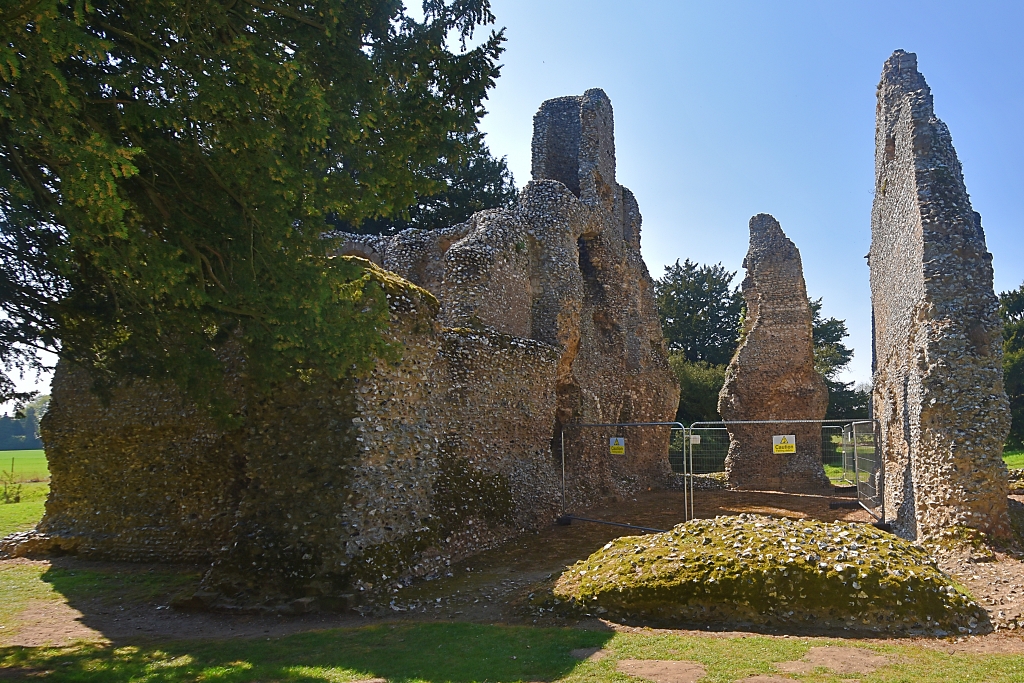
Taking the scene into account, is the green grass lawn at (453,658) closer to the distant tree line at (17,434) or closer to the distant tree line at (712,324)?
the distant tree line at (712,324)

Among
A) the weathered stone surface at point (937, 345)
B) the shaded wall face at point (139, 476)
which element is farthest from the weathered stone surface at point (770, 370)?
the shaded wall face at point (139, 476)

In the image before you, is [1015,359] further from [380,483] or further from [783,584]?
[380,483]

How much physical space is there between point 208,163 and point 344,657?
462 cm

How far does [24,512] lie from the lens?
18.8 metres

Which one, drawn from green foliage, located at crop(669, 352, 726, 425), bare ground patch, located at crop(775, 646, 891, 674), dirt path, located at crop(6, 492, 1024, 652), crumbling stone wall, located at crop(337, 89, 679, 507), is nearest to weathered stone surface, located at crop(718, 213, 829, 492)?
crumbling stone wall, located at crop(337, 89, 679, 507)

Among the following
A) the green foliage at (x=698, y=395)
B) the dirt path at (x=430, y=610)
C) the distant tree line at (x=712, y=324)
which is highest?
the distant tree line at (x=712, y=324)

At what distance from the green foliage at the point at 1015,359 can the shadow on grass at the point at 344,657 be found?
32.2m

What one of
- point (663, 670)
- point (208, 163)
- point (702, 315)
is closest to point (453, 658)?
point (663, 670)

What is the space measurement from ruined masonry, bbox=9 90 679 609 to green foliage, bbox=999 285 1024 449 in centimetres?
2396

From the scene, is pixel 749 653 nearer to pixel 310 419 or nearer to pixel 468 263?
pixel 310 419

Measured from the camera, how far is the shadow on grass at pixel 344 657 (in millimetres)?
6016

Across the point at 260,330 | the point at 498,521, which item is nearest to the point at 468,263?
the point at 498,521

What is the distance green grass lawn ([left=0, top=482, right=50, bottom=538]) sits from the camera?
15930 mm

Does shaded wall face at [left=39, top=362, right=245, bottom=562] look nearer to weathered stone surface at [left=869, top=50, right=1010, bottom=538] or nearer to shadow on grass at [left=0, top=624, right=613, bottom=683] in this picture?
shadow on grass at [left=0, top=624, right=613, bottom=683]
